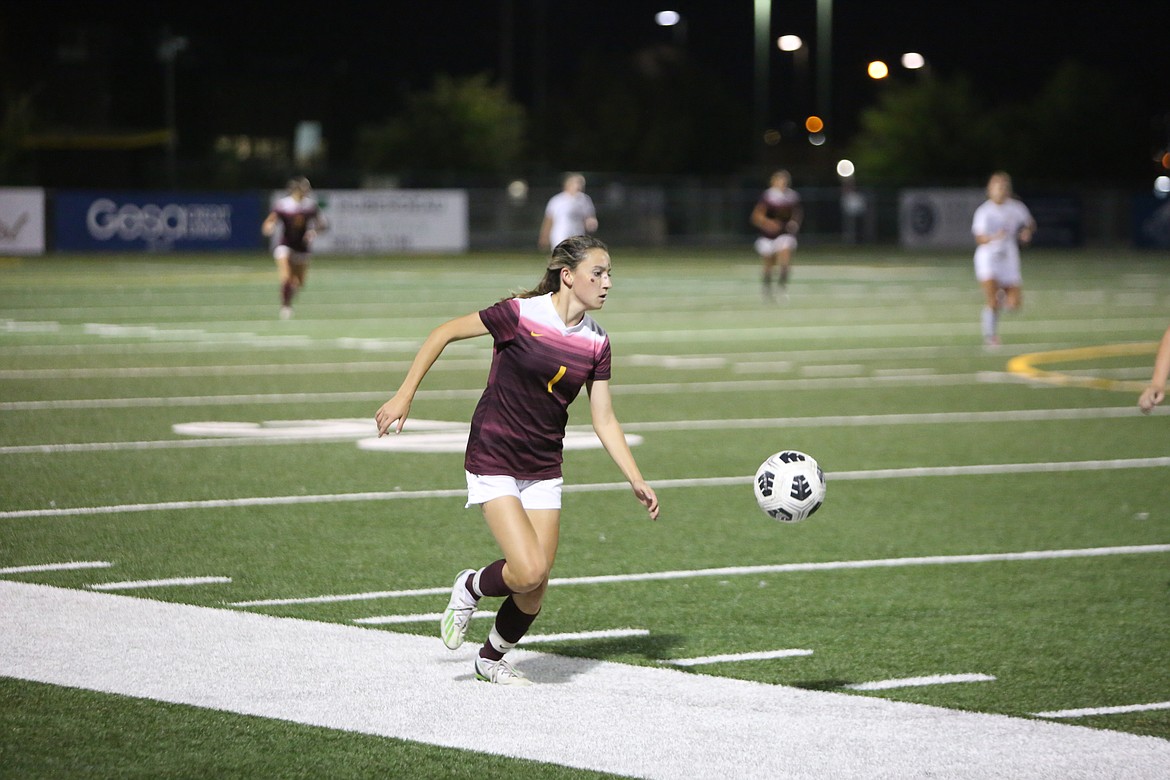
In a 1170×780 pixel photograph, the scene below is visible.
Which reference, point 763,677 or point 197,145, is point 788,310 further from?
point 197,145

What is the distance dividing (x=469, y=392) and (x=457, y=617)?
34.2ft

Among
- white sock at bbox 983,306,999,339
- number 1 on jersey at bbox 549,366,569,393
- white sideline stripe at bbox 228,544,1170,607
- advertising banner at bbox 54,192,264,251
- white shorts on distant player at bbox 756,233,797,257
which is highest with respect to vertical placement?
advertising banner at bbox 54,192,264,251

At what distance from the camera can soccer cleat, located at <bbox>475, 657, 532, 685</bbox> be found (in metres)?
6.64

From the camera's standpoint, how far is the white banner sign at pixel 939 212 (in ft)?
200

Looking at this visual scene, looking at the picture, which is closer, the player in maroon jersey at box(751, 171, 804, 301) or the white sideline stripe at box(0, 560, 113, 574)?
the white sideline stripe at box(0, 560, 113, 574)

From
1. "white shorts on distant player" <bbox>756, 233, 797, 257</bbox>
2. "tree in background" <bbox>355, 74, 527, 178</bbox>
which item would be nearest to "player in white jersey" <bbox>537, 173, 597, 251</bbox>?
"white shorts on distant player" <bbox>756, 233, 797, 257</bbox>

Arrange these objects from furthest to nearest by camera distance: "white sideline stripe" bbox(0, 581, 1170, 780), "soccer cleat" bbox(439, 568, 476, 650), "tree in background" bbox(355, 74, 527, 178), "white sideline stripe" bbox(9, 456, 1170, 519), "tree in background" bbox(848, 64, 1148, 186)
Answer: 1. "tree in background" bbox(848, 64, 1148, 186)
2. "tree in background" bbox(355, 74, 527, 178)
3. "white sideline stripe" bbox(9, 456, 1170, 519)
4. "soccer cleat" bbox(439, 568, 476, 650)
5. "white sideline stripe" bbox(0, 581, 1170, 780)

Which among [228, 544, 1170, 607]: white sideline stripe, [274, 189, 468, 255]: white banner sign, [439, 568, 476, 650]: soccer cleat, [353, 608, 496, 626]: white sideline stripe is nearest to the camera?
[439, 568, 476, 650]: soccer cleat

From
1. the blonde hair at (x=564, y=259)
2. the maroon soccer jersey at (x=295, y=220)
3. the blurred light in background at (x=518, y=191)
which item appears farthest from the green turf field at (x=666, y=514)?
the blurred light in background at (x=518, y=191)

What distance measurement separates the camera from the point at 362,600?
8102mm

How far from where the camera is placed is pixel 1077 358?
838 inches

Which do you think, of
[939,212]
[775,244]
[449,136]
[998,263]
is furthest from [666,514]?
[449,136]

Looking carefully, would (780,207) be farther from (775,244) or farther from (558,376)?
(558,376)

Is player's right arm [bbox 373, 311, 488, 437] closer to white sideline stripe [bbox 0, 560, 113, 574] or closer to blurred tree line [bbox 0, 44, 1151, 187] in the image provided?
white sideline stripe [bbox 0, 560, 113, 574]
